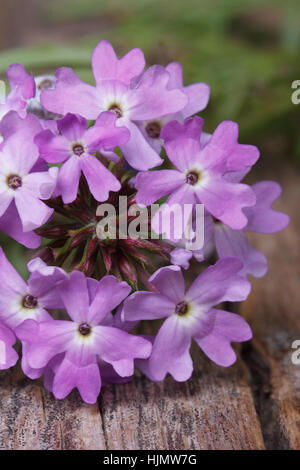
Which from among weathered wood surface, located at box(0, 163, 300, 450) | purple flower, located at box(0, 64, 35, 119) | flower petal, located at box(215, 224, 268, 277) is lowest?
weathered wood surface, located at box(0, 163, 300, 450)

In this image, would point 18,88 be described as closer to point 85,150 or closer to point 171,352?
point 85,150

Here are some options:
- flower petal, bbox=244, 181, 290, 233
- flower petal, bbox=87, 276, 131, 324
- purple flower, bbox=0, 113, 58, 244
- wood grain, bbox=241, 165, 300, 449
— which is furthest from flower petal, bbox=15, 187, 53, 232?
wood grain, bbox=241, 165, 300, 449

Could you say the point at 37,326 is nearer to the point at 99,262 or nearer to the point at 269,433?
the point at 99,262

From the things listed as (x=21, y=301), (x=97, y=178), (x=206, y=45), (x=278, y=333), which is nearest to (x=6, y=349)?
(x=21, y=301)

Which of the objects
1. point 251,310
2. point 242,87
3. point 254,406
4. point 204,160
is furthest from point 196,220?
point 242,87

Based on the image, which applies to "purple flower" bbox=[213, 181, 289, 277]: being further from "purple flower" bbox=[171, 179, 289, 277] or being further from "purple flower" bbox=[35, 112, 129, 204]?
"purple flower" bbox=[35, 112, 129, 204]

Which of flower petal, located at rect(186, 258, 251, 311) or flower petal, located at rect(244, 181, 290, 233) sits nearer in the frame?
flower petal, located at rect(186, 258, 251, 311)
